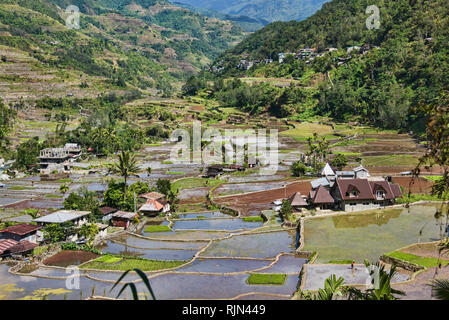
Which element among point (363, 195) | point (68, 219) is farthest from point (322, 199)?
point (68, 219)

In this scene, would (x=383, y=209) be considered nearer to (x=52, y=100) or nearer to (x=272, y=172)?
(x=272, y=172)

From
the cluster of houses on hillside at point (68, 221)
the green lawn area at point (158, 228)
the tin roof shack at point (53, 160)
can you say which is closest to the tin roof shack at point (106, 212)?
the cluster of houses on hillside at point (68, 221)

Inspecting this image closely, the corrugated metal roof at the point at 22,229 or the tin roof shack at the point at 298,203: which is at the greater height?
the tin roof shack at the point at 298,203

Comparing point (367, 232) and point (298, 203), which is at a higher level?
point (298, 203)

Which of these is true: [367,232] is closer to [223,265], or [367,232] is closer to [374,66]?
[223,265]

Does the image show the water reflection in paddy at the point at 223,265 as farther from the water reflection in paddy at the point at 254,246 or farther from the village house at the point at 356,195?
the village house at the point at 356,195

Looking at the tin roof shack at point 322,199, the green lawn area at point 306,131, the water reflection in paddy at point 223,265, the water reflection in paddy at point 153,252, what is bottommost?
the water reflection in paddy at point 153,252
